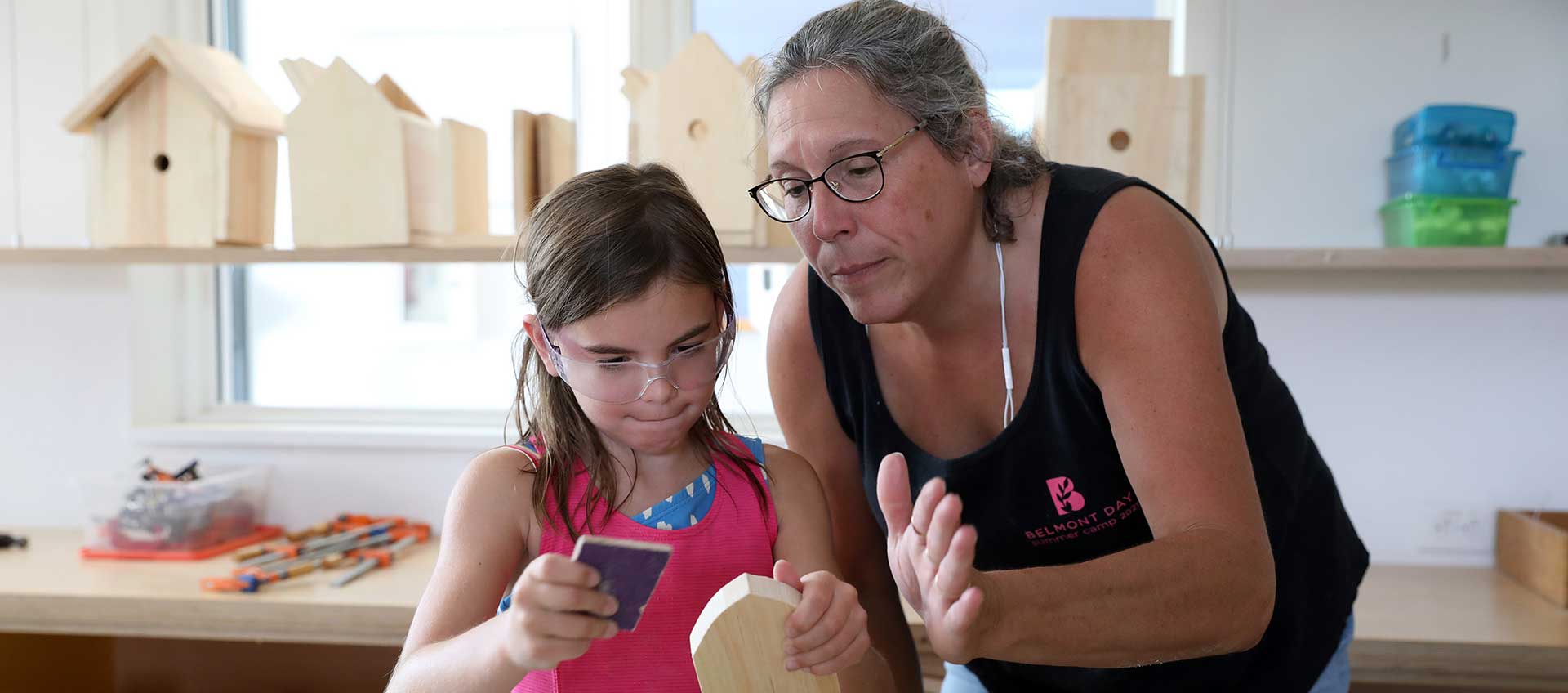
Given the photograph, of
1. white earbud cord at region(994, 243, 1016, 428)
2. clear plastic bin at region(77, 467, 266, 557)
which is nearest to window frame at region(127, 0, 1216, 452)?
clear plastic bin at region(77, 467, 266, 557)

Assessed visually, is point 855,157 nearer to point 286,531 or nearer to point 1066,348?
point 1066,348

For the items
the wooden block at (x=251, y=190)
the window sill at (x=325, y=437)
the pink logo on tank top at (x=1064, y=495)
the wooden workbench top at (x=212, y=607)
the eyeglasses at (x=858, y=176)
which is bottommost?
the wooden workbench top at (x=212, y=607)

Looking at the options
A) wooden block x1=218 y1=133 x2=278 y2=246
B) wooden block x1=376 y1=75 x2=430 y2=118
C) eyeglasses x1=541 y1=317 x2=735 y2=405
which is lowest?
eyeglasses x1=541 y1=317 x2=735 y2=405

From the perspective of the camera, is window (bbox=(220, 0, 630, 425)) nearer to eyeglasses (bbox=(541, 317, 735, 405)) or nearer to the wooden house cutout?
the wooden house cutout

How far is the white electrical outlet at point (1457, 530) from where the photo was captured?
2137mm

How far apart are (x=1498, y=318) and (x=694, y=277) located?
1835 millimetres

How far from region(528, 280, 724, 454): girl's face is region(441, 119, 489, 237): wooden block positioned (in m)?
1.02

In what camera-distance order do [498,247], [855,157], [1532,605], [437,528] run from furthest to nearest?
[437,528] < [498,247] < [1532,605] < [855,157]

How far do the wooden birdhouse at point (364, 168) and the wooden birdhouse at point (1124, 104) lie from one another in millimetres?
1060

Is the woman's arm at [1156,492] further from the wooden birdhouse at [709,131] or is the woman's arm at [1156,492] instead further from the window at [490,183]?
the window at [490,183]

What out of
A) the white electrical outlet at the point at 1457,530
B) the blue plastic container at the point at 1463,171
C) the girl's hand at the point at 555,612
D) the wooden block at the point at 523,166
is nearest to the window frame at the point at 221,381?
the wooden block at the point at 523,166

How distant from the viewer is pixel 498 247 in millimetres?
2031

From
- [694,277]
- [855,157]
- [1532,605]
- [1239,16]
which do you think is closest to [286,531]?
[694,277]

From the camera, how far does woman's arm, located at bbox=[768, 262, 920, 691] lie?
1394 millimetres
